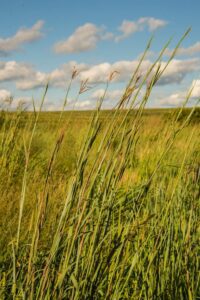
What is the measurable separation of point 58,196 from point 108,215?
2248mm

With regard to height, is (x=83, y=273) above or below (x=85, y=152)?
below

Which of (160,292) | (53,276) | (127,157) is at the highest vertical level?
(127,157)

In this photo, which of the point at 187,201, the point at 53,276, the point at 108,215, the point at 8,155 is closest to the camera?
the point at 108,215

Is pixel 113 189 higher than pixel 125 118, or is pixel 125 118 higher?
pixel 125 118

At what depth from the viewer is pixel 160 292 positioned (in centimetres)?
155

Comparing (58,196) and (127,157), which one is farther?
(58,196)

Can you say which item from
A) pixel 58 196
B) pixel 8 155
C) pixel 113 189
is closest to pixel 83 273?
pixel 113 189

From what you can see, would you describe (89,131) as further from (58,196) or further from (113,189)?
(58,196)

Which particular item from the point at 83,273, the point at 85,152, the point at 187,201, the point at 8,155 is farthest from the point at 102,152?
the point at 8,155

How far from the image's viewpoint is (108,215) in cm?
109

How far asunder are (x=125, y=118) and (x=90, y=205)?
27cm

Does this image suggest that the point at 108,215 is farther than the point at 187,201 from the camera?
No

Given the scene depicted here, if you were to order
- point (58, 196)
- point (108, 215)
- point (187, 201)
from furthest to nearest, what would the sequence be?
point (58, 196) → point (187, 201) → point (108, 215)

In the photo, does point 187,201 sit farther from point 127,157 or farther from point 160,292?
point 127,157
